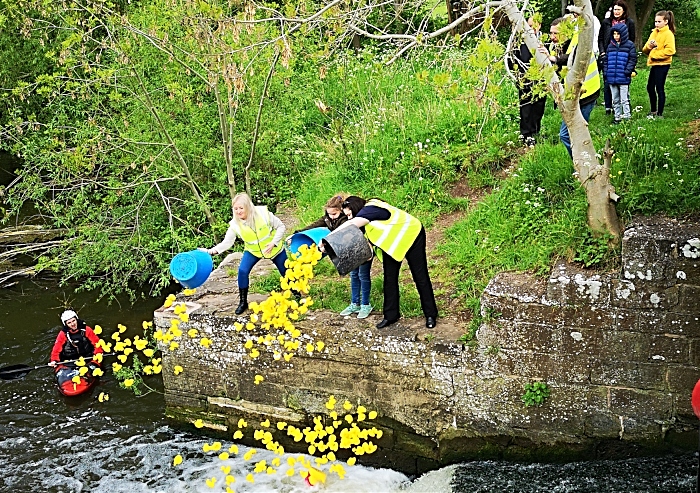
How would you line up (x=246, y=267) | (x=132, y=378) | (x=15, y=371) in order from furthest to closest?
1. (x=15, y=371)
2. (x=132, y=378)
3. (x=246, y=267)

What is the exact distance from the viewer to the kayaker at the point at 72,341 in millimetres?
8750

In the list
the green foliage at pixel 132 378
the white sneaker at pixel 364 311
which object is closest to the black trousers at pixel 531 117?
the white sneaker at pixel 364 311

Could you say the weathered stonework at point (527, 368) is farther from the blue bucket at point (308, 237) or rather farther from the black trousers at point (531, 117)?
the black trousers at point (531, 117)

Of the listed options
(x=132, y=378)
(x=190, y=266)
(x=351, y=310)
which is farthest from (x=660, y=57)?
(x=132, y=378)

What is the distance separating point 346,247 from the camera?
615 cm

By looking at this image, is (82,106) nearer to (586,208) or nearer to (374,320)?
(374,320)

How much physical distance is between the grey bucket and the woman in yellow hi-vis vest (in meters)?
0.10

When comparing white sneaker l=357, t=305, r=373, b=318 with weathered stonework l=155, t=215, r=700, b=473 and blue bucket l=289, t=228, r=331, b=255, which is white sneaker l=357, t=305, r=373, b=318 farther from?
blue bucket l=289, t=228, r=331, b=255

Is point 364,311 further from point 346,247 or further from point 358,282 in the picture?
point 346,247

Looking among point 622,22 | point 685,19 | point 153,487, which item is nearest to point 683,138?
point 622,22

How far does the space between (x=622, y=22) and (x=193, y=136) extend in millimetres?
6331

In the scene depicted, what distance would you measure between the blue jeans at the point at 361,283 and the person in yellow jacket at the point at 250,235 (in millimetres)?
899

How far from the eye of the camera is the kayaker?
28.7 feet

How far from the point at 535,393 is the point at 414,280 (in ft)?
4.84
